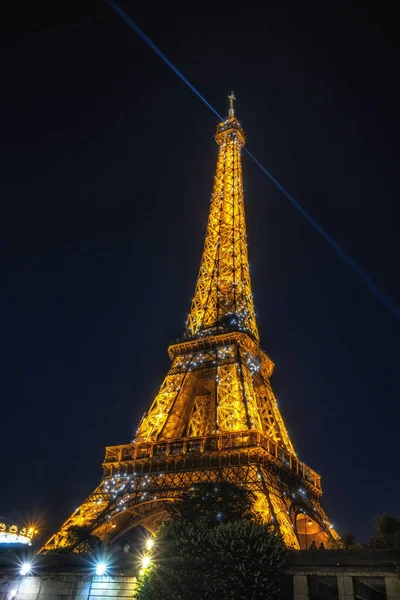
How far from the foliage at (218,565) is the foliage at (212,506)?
243 centimetres

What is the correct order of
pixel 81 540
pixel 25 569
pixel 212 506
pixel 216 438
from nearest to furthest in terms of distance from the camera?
pixel 212 506 < pixel 25 569 < pixel 81 540 < pixel 216 438

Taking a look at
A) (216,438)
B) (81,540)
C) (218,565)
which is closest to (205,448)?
(216,438)

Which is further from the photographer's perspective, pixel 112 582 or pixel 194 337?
pixel 194 337

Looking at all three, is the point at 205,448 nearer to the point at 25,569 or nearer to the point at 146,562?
the point at 146,562

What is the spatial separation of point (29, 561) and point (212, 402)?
21.8 meters

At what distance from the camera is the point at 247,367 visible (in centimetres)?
4119

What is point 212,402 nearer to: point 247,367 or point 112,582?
point 247,367

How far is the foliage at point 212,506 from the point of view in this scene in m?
22.5

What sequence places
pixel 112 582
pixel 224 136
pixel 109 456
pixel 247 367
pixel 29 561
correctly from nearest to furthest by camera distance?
pixel 112 582, pixel 29 561, pixel 109 456, pixel 247 367, pixel 224 136

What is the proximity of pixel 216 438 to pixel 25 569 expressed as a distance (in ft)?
44.5

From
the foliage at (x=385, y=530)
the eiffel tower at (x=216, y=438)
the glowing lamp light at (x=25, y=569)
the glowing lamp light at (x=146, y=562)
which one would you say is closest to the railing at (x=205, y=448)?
the eiffel tower at (x=216, y=438)

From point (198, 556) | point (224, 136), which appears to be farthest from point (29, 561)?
point (224, 136)

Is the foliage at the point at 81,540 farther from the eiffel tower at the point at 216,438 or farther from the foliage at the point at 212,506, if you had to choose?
the foliage at the point at 212,506

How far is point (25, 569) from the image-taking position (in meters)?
25.0
